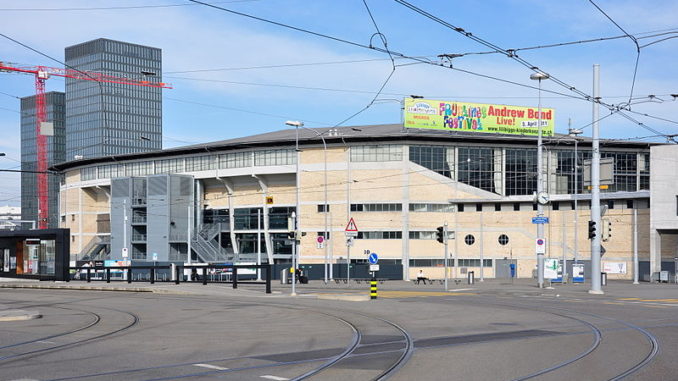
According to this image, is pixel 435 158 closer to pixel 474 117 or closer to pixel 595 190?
pixel 474 117

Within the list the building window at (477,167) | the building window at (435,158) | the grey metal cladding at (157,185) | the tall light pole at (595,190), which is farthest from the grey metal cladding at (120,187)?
the tall light pole at (595,190)

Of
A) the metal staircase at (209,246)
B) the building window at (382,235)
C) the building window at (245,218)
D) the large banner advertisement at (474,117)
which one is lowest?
the metal staircase at (209,246)

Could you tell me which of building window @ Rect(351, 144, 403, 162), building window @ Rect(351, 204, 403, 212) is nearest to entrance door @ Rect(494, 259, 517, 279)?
building window @ Rect(351, 204, 403, 212)

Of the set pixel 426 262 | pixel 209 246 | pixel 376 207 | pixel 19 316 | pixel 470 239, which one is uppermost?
pixel 376 207

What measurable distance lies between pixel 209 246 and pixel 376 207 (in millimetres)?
21224

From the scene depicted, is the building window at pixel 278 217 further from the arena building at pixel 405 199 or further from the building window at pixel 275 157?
the building window at pixel 275 157

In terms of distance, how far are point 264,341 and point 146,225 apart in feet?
243

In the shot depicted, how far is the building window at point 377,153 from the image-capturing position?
74.4 m

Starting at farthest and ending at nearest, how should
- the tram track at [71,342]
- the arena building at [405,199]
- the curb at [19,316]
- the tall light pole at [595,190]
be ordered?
1. the arena building at [405,199]
2. the tall light pole at [595,190]
3. the curb at [19,316]
4. the tram track at [71,342]

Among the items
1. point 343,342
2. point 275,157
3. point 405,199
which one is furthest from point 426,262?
point 343,342

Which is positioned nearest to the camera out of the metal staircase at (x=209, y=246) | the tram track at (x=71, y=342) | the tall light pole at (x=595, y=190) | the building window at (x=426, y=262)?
the tram track at (x=71, y=342)

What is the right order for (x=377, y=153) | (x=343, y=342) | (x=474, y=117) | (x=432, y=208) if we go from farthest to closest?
(x=474, y=117) → (x=377, y=153) → (x=432, y=208) → (x=343, y=342)

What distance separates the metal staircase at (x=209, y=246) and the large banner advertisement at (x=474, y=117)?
85.8ft

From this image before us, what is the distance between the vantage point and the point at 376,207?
7394 centimetres
